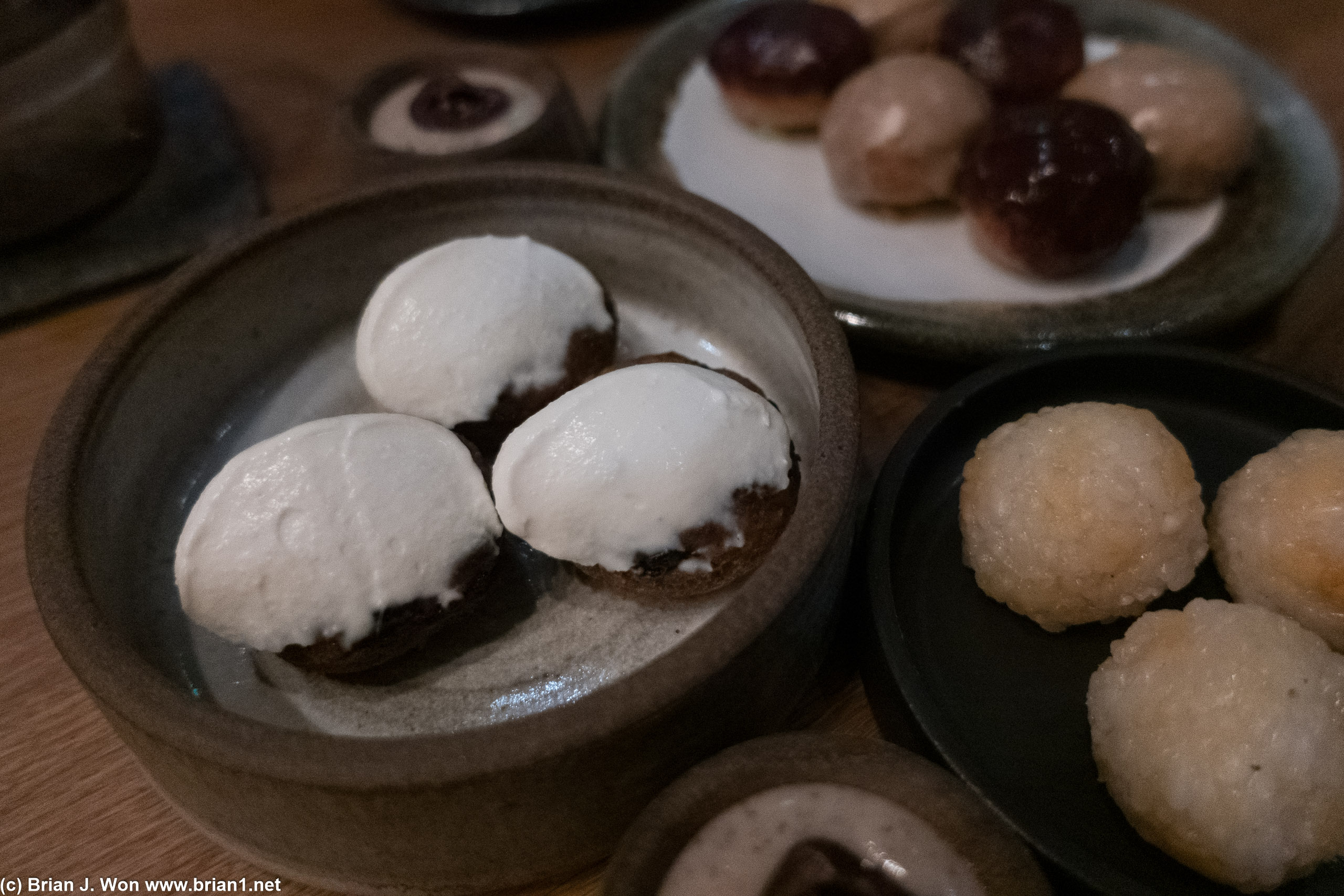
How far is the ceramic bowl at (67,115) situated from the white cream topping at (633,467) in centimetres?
98

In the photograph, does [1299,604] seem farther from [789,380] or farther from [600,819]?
[600,819]

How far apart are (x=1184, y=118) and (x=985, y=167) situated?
0.31 m

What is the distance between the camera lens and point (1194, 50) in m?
1.51

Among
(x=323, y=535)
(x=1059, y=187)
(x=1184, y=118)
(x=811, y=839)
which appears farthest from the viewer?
(x=1184, y=118)

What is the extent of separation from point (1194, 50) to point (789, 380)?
1.13 metres

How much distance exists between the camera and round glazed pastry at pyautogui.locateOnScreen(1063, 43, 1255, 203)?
1225 millimetres

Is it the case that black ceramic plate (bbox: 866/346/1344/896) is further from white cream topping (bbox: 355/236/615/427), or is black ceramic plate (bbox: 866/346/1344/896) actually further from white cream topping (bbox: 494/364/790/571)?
white cream topping (bbox: 355/236/615/427)

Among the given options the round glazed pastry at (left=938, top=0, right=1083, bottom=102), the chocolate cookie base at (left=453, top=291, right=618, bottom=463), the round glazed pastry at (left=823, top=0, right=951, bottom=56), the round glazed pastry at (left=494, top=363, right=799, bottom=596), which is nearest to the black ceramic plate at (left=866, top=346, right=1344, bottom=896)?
the round glazed pastry at (left=494, top=363, right=799, bottom=596)

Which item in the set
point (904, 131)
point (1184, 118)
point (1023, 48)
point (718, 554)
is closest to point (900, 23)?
point (1023, 48)

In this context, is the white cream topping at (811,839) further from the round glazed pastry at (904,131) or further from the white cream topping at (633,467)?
the round glazed pastry at (904,131)

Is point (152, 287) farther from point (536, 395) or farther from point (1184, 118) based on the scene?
point (1184, 118)

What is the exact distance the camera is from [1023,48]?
1.36 metres

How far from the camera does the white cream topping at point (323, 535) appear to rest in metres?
0.77

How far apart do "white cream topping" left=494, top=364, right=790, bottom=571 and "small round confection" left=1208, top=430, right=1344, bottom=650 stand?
46 cm
